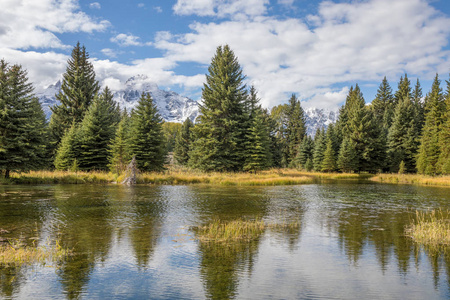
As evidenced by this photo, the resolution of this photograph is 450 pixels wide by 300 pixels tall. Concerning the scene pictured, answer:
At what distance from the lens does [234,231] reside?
40.1 feet

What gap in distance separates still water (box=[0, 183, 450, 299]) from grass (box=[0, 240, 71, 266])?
0.40 metres

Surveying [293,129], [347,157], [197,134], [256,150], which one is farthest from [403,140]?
[197,134]

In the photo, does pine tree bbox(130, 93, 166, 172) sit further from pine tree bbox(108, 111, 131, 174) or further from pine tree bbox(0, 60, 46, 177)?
pine tree bbox(0, 60, 46, 177)

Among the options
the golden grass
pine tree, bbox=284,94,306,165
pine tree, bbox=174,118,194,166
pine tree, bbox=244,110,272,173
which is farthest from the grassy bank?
pine tree, bbox=284,94,306,165

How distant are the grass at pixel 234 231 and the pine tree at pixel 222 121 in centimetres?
2804

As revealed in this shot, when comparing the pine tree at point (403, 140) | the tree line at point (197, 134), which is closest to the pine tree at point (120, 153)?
the tree line at point (197, 134)

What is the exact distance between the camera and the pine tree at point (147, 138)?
126ft

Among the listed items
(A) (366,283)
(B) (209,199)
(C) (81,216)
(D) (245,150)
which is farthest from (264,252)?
(D) (245,150)

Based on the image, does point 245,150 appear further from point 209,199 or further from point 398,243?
point 398,243

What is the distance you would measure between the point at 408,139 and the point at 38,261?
6904cm

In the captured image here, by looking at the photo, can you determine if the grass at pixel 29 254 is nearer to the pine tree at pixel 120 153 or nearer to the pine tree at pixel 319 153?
the pine tree at pixel 120 153

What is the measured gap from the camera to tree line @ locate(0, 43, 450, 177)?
29.8 m

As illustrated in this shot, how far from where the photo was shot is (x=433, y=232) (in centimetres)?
1172

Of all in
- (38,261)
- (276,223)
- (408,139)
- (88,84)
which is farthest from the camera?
(408,139)
